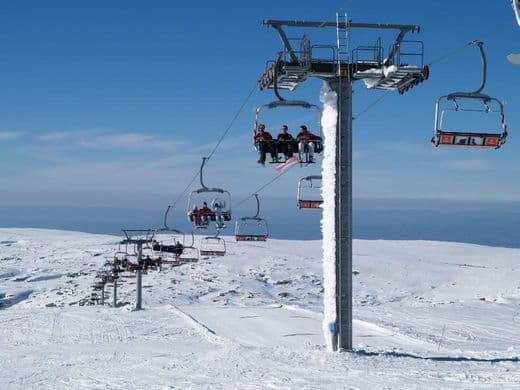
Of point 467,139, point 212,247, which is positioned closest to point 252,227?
point 467,139

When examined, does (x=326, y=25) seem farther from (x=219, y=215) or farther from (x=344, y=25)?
(x=219, y=215)

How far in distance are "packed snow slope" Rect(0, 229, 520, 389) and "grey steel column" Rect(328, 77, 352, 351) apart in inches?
36.7

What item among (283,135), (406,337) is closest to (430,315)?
(406,337)

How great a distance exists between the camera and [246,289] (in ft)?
170

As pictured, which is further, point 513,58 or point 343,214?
point 343,214

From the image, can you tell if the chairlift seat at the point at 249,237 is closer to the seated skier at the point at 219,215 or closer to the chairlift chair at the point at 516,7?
the seated skier at the point at 219,215

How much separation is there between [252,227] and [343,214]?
330 inches

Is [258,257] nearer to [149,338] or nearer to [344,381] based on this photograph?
[149,338]

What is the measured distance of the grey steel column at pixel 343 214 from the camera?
17.2m

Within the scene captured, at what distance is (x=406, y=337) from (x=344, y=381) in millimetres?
9686

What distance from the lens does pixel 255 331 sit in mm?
24703

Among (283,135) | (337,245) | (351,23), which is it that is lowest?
(337,245)

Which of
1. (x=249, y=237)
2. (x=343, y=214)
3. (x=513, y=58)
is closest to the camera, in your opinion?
(x=513, y=58)

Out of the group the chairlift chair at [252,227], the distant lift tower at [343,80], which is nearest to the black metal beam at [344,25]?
the distant lift tower at [343,80]
